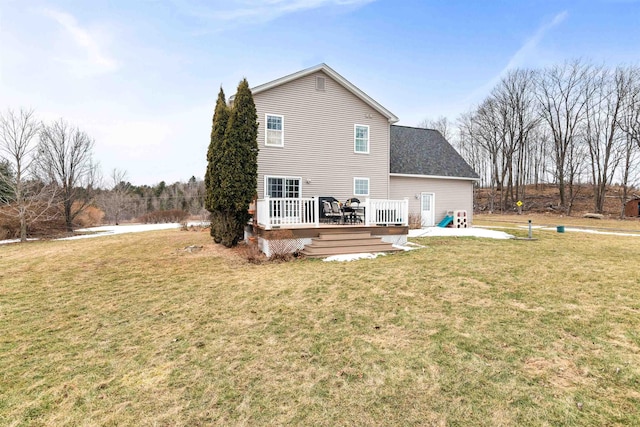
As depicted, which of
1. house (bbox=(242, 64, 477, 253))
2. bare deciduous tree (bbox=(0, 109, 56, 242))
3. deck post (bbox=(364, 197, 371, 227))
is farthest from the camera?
bare deciduous tree (bbox=(0, 109, 56, 242))

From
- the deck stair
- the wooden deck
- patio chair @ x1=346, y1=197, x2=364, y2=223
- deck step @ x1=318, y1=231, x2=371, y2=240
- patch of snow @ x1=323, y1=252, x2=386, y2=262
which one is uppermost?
patio chair @ x1=346, y1=197, x2=364, y2=223

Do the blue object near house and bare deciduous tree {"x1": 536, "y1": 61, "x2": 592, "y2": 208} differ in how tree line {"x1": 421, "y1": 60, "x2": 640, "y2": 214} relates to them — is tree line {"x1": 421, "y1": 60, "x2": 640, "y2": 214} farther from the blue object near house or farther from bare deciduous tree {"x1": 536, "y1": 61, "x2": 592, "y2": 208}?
the blue object near house

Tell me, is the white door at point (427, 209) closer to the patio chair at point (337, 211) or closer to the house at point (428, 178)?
the house at point (428, 178)

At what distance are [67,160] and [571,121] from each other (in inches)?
1813

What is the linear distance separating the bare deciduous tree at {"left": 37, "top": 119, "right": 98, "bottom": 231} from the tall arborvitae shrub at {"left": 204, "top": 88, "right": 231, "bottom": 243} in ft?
46.1

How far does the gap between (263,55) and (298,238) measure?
38.5 ft

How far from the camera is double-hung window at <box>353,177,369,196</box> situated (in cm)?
1429

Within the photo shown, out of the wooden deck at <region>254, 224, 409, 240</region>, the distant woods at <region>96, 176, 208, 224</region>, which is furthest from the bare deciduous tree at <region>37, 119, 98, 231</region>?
the wooden deck at <region>254, 224, 409, 240</region>

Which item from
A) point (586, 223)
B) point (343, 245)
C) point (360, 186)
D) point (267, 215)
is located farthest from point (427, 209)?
point (586, 223)

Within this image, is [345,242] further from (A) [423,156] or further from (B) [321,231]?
(A) [423,156]

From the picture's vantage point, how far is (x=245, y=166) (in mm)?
10234

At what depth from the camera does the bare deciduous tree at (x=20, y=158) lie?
595 inches

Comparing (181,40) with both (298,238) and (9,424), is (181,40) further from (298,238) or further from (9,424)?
(9,424)

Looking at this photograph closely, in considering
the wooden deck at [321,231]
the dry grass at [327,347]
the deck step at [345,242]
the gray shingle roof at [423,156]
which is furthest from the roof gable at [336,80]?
the dry grass at [327,347]
